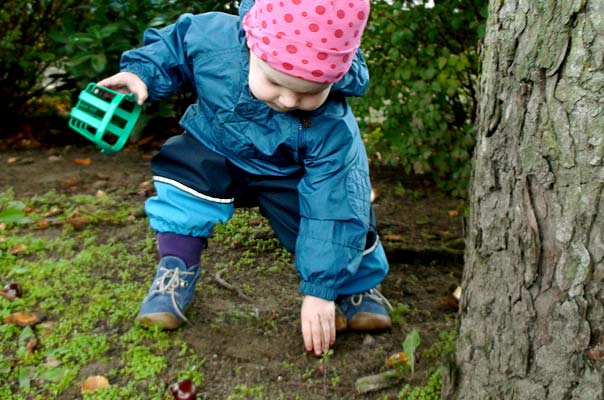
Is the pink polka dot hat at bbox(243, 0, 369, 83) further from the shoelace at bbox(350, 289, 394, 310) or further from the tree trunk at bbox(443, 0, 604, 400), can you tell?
the shoelace at bbox(350, 289, 394, 310)

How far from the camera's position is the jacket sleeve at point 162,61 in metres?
2.39

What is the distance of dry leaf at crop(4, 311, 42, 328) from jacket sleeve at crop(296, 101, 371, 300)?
928 mm

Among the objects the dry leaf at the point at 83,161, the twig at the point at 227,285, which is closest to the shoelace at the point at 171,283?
the twig at the point at 227,285

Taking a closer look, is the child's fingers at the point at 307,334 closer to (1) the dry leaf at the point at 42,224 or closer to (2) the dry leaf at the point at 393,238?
(2) the dry leaf at the point at 393,238

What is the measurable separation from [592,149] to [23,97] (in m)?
4.52

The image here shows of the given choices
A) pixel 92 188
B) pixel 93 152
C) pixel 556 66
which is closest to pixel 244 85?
pixel 556 66

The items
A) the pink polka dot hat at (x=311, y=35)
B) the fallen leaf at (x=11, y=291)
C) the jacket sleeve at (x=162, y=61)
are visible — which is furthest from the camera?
the fallen leaf at (x=11, y=291)

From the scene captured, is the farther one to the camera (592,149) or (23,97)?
(23,97)

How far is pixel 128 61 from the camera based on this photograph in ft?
7.93

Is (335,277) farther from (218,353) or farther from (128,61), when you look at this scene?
(128,61)

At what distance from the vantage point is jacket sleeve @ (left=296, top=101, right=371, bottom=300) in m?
2.24

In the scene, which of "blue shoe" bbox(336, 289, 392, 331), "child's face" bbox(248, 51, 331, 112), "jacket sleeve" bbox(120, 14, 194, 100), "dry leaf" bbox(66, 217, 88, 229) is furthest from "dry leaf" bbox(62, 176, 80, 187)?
"child's face" bbox(248, 51, 331, 112)

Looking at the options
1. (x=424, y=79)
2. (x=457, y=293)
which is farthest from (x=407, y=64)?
(x=457, y=293)

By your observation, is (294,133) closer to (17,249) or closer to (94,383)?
(94,383)
